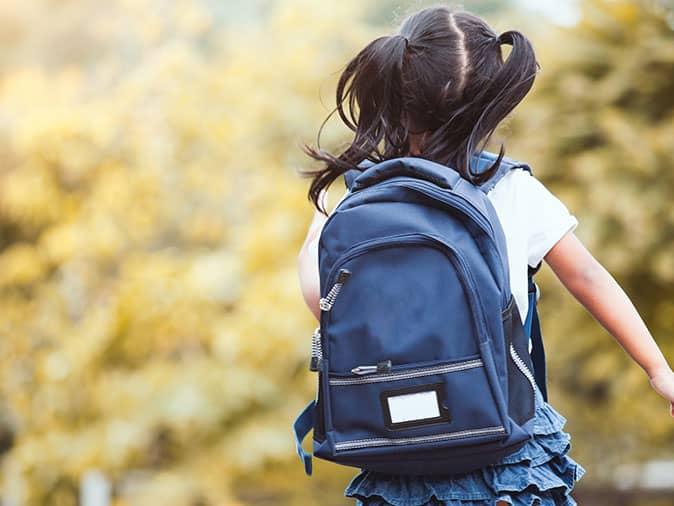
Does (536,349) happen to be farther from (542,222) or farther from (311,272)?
(311,272)

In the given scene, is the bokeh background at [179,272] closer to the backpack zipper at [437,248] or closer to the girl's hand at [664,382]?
the girl's hand at [664,382]

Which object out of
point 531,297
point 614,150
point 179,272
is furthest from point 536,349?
point 179,272

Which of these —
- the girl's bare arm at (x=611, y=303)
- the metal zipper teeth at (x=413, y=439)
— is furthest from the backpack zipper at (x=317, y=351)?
the girl's bare arm at (x=611, y=303)

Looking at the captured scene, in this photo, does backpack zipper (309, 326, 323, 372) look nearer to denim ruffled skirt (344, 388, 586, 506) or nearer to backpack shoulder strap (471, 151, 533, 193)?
denim ruffled skirt (344, 388, 586, 506)

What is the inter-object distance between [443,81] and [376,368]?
444mm

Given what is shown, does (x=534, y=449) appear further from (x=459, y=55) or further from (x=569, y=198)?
(x=569, y=198)

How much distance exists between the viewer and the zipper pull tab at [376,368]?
1385 mm

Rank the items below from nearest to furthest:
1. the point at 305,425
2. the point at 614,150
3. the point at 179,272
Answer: the point at 305,425 < the point at 614,150 < the point at 179,272

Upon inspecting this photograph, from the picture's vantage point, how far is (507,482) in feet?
4.73

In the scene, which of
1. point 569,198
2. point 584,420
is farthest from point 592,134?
point 584,420

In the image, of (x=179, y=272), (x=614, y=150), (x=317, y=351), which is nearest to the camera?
(x=317, y=351)

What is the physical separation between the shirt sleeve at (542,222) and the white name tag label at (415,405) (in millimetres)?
294

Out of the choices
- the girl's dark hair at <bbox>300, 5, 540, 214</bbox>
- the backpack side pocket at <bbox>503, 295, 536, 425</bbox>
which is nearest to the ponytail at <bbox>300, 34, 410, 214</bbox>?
the girl's dark hair at <bbox>300, 5, 540, 214</bbox>

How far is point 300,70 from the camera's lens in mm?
5648
